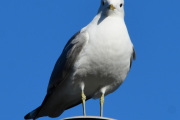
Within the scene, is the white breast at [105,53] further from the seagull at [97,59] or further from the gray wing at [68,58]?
the gray wing at [68,58]

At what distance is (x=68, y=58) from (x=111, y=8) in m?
1.17

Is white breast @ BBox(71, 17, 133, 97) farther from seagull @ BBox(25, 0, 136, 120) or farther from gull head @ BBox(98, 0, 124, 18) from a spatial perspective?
gull head @ BBox(98, 0, 124, 18)

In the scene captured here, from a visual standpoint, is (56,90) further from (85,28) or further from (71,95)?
(85,28)

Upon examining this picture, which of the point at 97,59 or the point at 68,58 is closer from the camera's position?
the point at 97,59

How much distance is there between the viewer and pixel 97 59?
27.0 feet

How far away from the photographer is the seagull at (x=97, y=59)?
8273 millimetres

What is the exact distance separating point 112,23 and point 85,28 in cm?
54

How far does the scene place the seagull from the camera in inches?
326

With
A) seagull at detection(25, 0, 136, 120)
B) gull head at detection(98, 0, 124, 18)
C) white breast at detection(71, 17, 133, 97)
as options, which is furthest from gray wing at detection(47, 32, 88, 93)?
gull head at detection(98, 0, 124, 18)

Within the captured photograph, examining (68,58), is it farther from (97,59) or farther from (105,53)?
(105,53)

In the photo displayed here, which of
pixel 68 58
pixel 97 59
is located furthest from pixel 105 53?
pixel 68 58

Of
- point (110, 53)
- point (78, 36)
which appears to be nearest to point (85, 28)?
point (78, 36)

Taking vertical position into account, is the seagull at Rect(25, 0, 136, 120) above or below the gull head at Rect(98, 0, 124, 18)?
below

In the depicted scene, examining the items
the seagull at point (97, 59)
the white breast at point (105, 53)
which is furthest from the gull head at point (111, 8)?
the white breast at point (105, 53)
